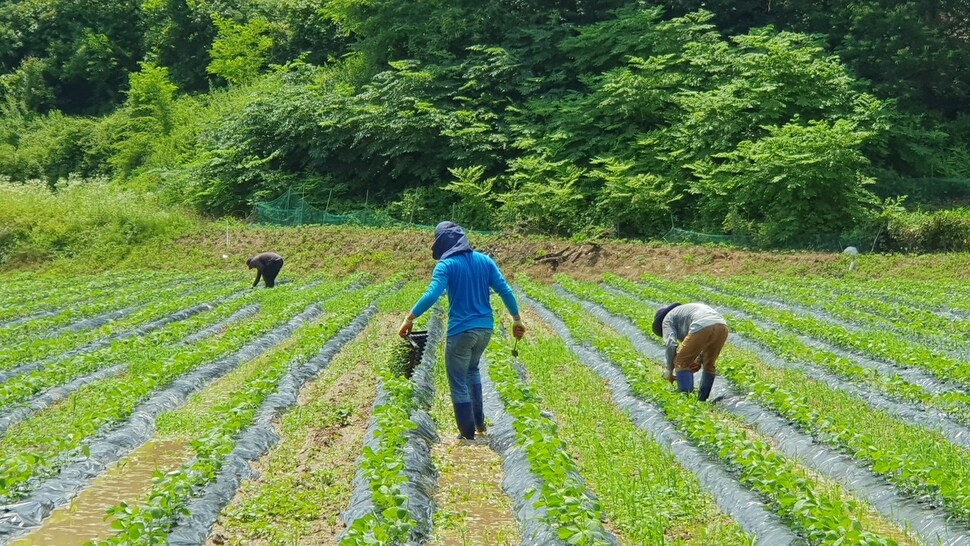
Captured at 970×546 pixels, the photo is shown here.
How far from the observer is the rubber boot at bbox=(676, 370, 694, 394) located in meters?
9.30

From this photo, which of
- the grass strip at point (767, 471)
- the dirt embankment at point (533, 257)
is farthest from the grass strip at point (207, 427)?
the dirt embankment at point (533, 257)

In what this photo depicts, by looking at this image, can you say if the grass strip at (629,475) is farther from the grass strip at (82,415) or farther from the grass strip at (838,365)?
the grass strip at (82,415)

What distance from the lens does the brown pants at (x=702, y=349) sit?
352 inches

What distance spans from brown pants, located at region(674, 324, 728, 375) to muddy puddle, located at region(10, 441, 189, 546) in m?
4.63

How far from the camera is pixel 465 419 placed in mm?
8070

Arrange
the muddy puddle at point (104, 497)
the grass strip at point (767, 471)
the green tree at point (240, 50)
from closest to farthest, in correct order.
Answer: the grass strip at point (767, 471)
the muddy puddle at point (104, 497)
the green tree at point (240, 50)

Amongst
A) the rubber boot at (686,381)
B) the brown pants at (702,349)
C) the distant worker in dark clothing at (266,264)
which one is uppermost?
the brown pants at (702,349)

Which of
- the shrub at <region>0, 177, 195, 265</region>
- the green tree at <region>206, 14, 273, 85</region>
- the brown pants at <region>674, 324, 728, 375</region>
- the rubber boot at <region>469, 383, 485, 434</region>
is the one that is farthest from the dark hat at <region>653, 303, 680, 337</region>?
the green tree at <region>206, 14, 273, 85</region>

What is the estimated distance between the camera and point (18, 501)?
20.3 feet

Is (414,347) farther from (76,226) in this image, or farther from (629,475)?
(76,226)

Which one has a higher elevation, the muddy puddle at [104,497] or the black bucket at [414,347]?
the black bucket at [414,347]

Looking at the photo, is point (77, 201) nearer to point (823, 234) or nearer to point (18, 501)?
point (823, 234)

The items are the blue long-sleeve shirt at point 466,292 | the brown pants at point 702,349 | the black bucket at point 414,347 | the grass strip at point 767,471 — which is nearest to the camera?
the grass strip at point 767,471

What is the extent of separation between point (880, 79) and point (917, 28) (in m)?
2.07
